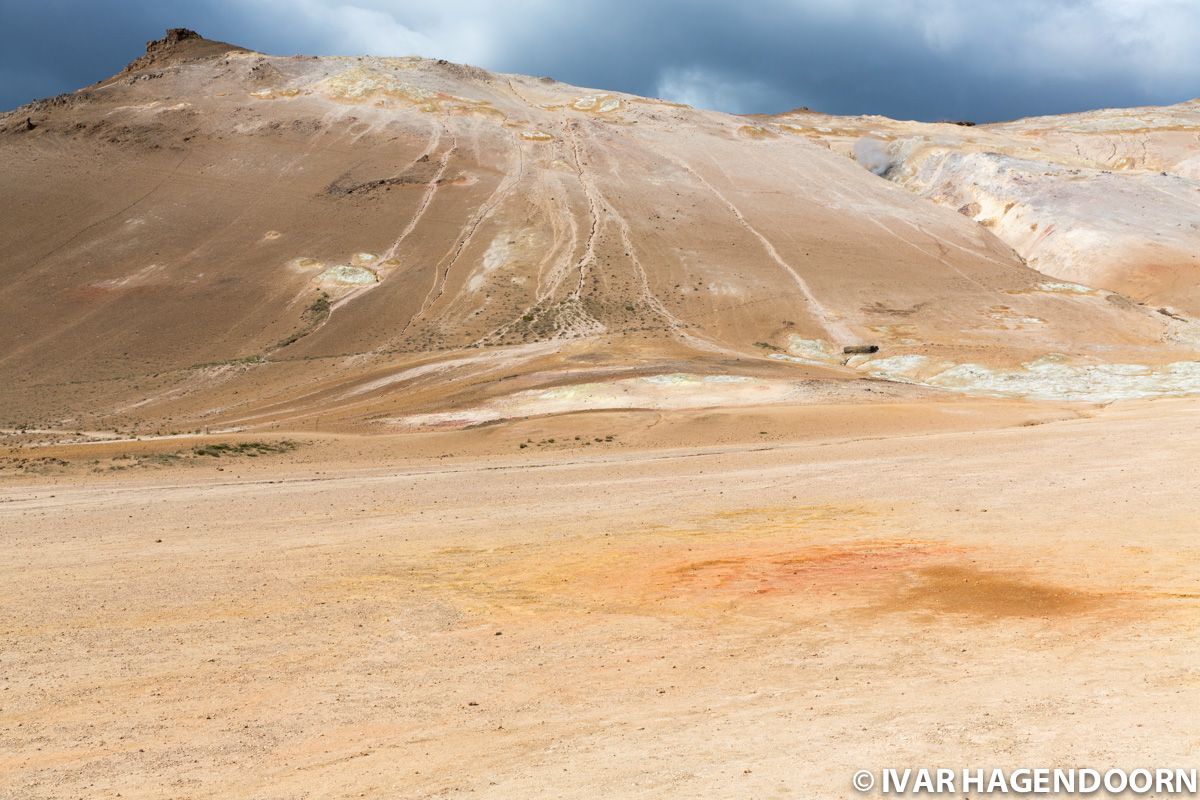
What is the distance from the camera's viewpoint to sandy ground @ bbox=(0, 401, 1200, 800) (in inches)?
304

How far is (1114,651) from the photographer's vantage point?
9.40 m

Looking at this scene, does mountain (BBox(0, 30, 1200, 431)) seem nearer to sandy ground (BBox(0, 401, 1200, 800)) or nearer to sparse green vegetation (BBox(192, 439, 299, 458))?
sparse green vegetation (BBox(192, 439, 299, 458))

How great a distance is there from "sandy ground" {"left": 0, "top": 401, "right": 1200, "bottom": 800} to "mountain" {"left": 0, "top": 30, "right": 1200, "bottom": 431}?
14.3 m

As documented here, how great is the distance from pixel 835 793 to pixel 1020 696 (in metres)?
2.66

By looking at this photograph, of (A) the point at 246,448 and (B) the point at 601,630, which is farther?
(A) the point at 246,448

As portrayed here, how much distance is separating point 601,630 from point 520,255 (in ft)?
158

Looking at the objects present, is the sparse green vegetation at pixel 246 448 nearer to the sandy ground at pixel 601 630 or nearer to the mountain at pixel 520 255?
the sandy ground at pixel 601 630

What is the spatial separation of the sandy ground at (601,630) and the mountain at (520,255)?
14253 millimetres

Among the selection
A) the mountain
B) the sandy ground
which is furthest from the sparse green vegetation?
the mountain

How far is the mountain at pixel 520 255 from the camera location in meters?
41.2

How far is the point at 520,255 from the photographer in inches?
2283

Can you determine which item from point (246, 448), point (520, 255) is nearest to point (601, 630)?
point (246, 448)

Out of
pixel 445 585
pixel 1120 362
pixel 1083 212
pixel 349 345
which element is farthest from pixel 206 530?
pixel 1083 212

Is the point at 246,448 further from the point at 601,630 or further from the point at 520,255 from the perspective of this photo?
the point at 520,255
